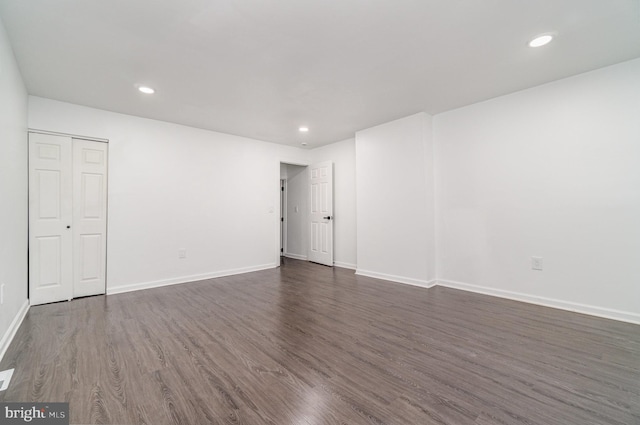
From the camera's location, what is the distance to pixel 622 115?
109 inches

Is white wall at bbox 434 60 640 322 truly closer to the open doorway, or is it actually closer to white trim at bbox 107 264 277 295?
the open doorway

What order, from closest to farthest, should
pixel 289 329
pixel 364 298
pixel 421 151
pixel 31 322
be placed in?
pixel 289 329, pixel 31 322, pixel 364 298, pixel 421 151

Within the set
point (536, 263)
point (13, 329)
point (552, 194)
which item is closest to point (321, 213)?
point (536, 263)

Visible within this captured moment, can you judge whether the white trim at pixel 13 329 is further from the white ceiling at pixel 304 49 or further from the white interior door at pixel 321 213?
the white interior door at pixel 321 213

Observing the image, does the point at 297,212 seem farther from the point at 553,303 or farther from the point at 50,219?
the point at 553,303

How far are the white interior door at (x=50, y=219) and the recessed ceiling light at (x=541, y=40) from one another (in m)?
5.30

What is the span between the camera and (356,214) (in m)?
5.11

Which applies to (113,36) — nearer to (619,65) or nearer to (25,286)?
(25,286)

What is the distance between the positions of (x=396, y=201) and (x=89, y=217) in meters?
4.37

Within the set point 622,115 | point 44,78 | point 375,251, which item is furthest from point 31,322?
point 622,115

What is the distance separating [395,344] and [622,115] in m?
3.25

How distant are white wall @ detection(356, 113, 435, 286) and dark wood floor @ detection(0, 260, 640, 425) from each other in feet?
3.11

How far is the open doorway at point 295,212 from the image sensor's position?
6441mm

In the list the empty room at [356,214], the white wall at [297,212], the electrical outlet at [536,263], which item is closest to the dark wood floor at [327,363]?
Answer: the empty room at [356,214]
